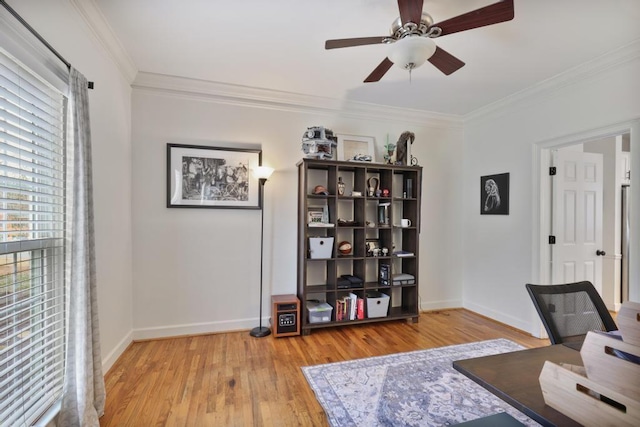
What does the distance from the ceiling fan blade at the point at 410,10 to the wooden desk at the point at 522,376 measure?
1738 millimetres

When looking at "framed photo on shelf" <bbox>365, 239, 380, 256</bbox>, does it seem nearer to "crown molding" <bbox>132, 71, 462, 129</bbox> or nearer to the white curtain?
"crown molding" <bbox>132, 71, 462, 129</bbox>

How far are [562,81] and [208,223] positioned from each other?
385 cm

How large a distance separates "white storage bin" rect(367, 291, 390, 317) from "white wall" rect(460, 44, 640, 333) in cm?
141

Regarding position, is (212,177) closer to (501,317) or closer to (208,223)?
(208,223)

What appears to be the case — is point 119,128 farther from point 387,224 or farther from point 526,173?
point 526,173

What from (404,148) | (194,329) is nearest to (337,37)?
(404,148)

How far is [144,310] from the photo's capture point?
298 cm

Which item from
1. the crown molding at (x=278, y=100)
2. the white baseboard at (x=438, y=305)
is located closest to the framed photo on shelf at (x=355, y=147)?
the crown molding at (x=278, y=100)

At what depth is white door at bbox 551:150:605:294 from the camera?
3166 mm

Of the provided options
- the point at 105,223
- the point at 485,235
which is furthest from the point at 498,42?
the point at 105,223

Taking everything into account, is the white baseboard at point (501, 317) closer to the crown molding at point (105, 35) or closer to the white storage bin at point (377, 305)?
the white storage bin at point (377, 305)

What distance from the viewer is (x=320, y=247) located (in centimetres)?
322

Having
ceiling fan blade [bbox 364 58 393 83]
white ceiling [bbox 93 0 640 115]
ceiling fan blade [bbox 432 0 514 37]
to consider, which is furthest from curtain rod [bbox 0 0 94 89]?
ceiling fan blade [bbox 432 0 514 37]

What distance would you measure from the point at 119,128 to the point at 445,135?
12.7 feet
